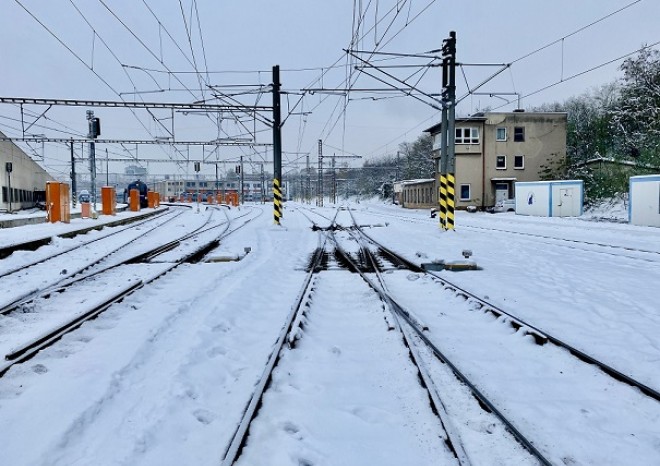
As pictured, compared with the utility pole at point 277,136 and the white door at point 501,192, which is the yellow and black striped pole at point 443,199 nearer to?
the utility pole at point 277,136

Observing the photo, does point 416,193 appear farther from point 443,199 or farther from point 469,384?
point 469,384

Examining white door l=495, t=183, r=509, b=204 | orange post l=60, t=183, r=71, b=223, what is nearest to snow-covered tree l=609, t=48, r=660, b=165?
white door l=495, t=183, r=509, b=204

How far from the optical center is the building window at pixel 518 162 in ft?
152

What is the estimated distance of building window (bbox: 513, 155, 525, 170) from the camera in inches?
1822

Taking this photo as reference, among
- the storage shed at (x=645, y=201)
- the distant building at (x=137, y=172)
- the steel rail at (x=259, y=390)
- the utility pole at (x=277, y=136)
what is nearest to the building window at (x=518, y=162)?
the storage shed at (x=645, y=201)

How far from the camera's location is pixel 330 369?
4.50m

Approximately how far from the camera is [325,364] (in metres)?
4.63

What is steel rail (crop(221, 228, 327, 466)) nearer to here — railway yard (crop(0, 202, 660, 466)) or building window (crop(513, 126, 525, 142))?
railway yard (crop(0, 202, 660, 466))

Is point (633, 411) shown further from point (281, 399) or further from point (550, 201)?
point (550, 201)

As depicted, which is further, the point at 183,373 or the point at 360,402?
the point at 183,373

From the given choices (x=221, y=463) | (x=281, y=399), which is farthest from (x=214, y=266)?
(x=221, y=463)

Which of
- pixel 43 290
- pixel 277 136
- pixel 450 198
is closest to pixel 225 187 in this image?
pixel 277 136

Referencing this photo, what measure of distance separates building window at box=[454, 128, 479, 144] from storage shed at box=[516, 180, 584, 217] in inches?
410

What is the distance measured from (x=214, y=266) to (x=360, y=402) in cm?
764
